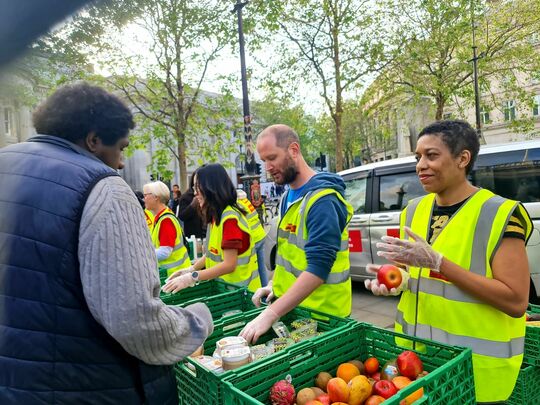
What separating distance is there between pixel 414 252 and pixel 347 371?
0.53 meters

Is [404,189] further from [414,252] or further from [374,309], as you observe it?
[414,252]

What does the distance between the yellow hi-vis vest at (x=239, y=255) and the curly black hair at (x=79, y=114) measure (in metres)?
1.76

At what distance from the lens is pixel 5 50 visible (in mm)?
608

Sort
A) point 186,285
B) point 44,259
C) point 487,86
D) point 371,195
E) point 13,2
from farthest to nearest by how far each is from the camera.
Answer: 1. point 487,86
2. point 371,195
3. point 186,285
4. point 44,259
5. point 13,2

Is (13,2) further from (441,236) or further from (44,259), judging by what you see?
(441,236)

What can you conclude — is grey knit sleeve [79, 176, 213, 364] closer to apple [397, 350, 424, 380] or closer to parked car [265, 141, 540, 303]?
apple [397, 350, 424, 380]

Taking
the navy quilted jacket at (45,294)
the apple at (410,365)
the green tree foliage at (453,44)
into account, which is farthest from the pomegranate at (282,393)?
the green tree foliage at (453,44)

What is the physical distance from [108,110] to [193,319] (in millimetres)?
745

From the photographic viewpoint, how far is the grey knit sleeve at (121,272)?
3.65 feet

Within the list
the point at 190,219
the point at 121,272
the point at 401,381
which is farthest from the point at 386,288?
the point at 190,219

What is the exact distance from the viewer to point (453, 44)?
15484 mm

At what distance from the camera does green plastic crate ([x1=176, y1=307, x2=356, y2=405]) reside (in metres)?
1.25

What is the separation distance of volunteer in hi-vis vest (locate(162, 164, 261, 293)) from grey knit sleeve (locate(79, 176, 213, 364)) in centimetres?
165

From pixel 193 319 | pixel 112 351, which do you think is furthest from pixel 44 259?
pixel 193 319
